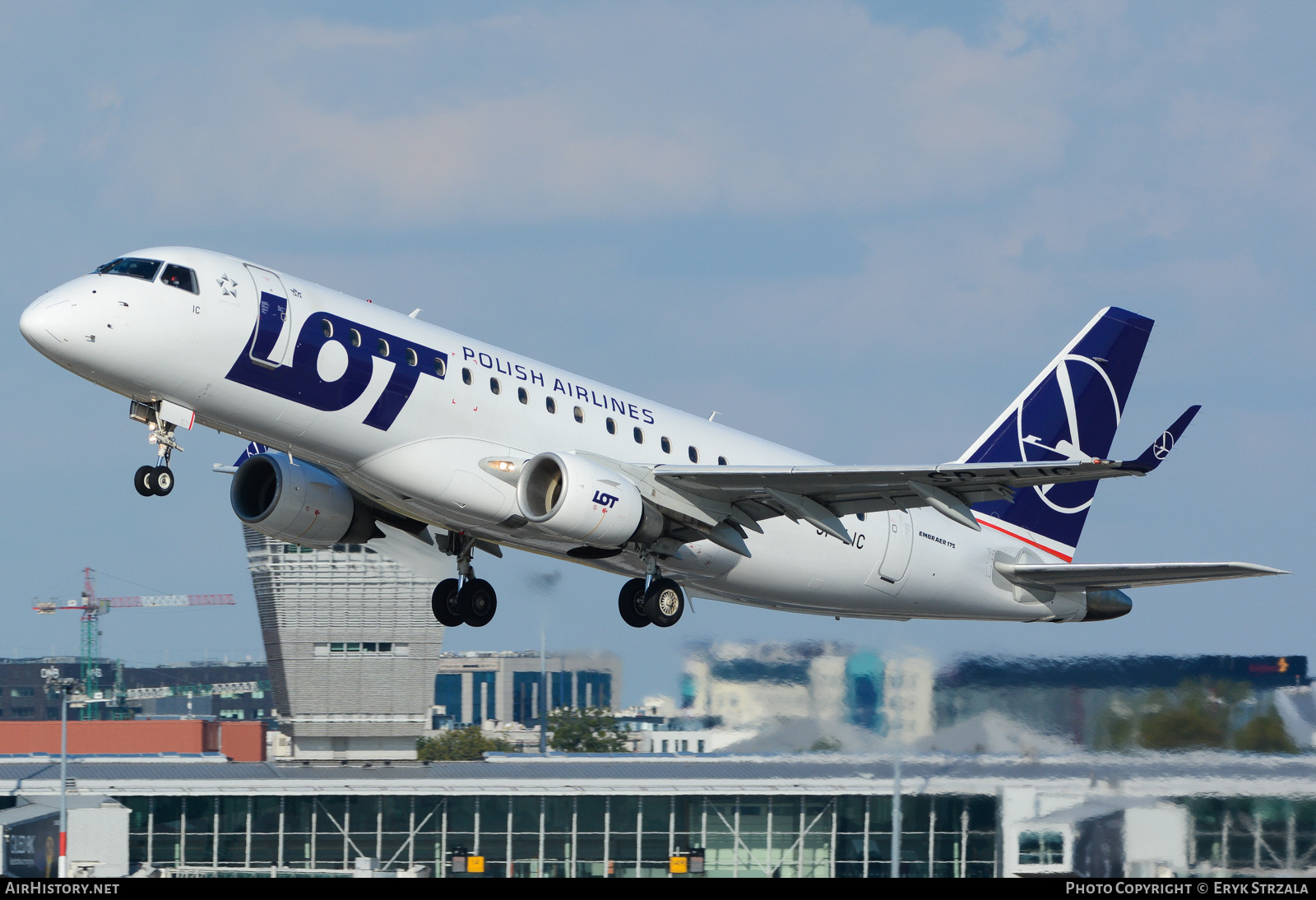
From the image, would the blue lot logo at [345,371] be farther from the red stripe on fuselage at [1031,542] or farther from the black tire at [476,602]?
the red stripe on fuselage at [1031,542]

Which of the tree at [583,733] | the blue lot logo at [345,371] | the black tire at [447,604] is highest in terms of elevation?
the blue lot logo at [345,371]

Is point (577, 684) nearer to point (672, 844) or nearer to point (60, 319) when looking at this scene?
point (672, 844)

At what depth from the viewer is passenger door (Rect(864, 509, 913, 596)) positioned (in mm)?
29859

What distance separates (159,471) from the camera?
23094mm

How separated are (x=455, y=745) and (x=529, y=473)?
5907cm

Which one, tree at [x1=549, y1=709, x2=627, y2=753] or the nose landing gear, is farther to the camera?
tree at [x1=549, y1=709, x2=627, y2=753]

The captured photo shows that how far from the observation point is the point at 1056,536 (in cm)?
3350

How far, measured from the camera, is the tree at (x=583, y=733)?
59.3 meters

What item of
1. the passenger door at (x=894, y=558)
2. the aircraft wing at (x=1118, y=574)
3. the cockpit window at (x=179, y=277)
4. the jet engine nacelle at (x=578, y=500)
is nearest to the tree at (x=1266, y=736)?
the aircraft wing at (x=1118, y=574)

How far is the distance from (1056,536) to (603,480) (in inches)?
505

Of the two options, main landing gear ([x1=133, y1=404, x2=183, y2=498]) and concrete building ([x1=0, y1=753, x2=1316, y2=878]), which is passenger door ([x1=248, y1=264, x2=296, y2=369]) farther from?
concrete building ([x1=0, y1=753, x2=1316, y2=878])

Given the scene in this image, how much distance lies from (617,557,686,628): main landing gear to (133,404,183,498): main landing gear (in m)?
8.40

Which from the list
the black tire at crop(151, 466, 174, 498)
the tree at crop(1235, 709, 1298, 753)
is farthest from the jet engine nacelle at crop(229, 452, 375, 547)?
the tree at crop(1235, 709, 1298, 753)

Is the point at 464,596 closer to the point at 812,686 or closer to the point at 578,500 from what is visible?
the point at 578,500
